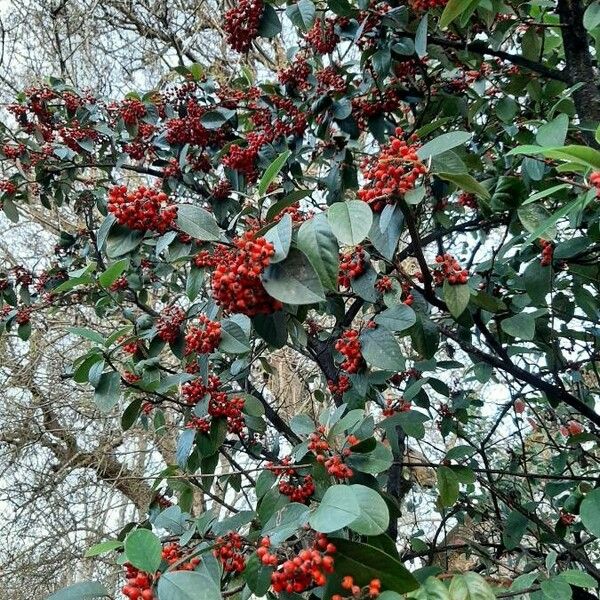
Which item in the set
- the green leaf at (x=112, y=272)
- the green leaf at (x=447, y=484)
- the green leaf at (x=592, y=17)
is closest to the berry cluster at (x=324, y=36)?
the green leaf at (x=592, y=17)

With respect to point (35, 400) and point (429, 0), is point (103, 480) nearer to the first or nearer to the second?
point (35, 400)

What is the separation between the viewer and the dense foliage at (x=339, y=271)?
0.91 metres

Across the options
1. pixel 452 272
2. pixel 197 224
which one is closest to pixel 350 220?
pixel 197 224

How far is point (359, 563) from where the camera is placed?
2.77ft

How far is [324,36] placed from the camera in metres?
1.93

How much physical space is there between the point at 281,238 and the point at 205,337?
0.49 meters

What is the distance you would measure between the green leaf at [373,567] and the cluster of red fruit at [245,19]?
1.72 meters

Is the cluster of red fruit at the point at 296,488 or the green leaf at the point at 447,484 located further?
the green leaf at the point at 447,484

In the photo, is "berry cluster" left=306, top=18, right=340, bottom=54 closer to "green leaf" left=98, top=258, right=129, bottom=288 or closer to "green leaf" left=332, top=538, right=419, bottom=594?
"green leaf" left=98, top=258, right=129, bottom=288

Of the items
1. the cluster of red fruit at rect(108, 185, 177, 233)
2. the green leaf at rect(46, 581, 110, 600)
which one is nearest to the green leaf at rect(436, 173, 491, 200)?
the cluster of red fruit at rect(108, 185, 177, 233)

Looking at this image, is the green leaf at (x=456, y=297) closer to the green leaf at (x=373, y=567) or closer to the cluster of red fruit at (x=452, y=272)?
the cluster of red fruit at (x=452, y=272)

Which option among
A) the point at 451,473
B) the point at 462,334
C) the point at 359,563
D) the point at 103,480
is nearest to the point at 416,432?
the point at 451,473

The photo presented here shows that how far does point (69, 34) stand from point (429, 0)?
3.87m

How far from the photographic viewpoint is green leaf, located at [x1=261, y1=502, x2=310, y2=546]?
2.90 ft
